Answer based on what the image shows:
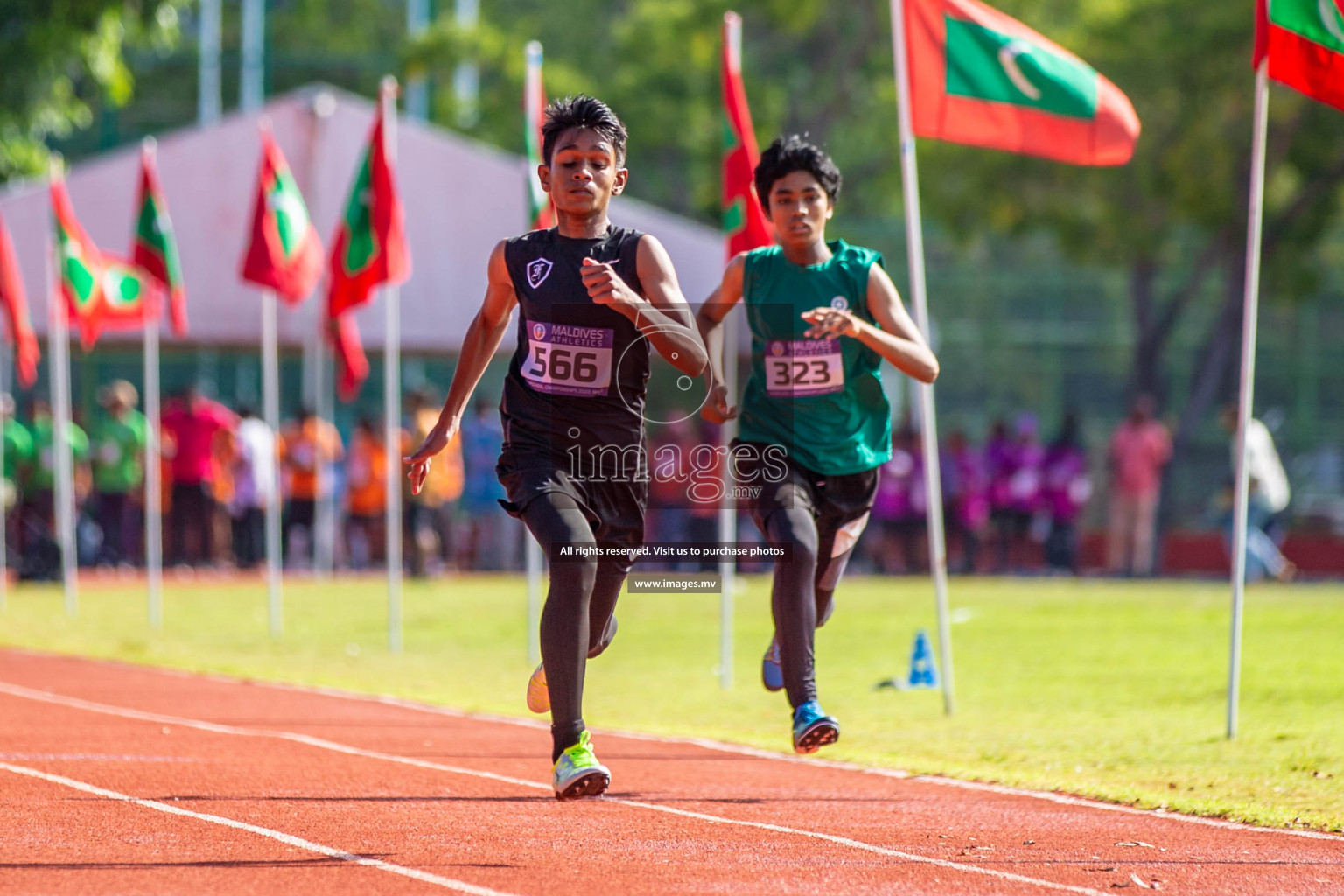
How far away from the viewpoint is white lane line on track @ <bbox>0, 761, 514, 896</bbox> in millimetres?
5004

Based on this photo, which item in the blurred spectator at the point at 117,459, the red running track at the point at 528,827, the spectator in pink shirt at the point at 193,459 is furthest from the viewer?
the spectator in pink shirt at the point at 193,459

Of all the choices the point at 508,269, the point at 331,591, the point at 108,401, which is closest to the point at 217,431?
the point at 108,401

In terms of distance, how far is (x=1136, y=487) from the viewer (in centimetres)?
2255

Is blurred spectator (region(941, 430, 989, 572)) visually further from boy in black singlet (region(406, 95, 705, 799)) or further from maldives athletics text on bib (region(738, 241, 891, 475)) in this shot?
boy in black singlet (region(406, 95, 705, 799))

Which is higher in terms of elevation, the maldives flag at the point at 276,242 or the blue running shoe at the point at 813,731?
the maldives flag at the point at 276,242

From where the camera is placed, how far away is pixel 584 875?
5.16 metres

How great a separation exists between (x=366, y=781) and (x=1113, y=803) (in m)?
2.89

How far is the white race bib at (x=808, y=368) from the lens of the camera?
23.2ft

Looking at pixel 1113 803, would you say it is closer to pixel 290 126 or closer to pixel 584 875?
pixel 584 875

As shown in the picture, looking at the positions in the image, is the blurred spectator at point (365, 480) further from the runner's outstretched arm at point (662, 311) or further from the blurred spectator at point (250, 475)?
the runner's outstretched arm at point (662, 311)

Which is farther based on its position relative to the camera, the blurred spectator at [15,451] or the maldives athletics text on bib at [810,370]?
the blurred spectator at [15,451]

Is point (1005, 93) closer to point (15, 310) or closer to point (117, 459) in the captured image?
point (15, 310)

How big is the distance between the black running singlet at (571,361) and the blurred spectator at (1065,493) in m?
17.2

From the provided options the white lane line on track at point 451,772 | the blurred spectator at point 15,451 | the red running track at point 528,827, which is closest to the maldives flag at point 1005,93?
the red running track at point 528,827
